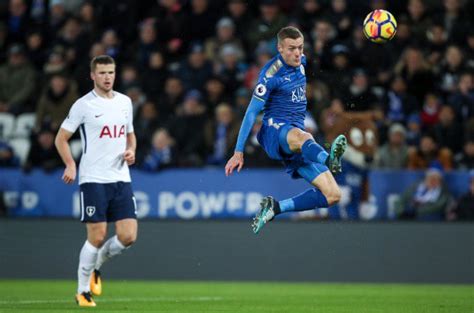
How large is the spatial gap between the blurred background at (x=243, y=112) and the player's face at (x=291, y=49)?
4.62 meters

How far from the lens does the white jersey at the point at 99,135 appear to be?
1114 cm

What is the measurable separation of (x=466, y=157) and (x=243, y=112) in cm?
339

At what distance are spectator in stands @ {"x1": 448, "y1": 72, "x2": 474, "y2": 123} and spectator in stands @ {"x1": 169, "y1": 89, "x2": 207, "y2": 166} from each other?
376cm

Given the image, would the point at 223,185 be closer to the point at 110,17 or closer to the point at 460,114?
the point at 460,114

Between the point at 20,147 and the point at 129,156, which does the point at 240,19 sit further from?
the point at 129,156

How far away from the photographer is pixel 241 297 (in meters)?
12.4

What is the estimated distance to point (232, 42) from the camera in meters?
18.2

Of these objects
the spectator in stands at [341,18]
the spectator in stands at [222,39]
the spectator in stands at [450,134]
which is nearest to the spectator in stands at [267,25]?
the spectator in stands at [222,39]

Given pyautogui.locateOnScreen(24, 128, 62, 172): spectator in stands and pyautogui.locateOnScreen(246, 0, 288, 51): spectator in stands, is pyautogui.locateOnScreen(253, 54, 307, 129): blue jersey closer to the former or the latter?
pyautogui.locateOnScreen(24, 128, 62, 172): spectator in stands

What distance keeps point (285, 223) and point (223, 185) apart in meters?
1.05

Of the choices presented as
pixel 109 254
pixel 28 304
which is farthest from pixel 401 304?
pixel 28 304

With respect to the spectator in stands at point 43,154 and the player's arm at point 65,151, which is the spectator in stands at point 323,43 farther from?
the player's arm at point 65,151

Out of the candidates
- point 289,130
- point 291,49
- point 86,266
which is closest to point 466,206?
point 289,130

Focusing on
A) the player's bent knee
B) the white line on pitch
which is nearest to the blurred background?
the white line on pitch
